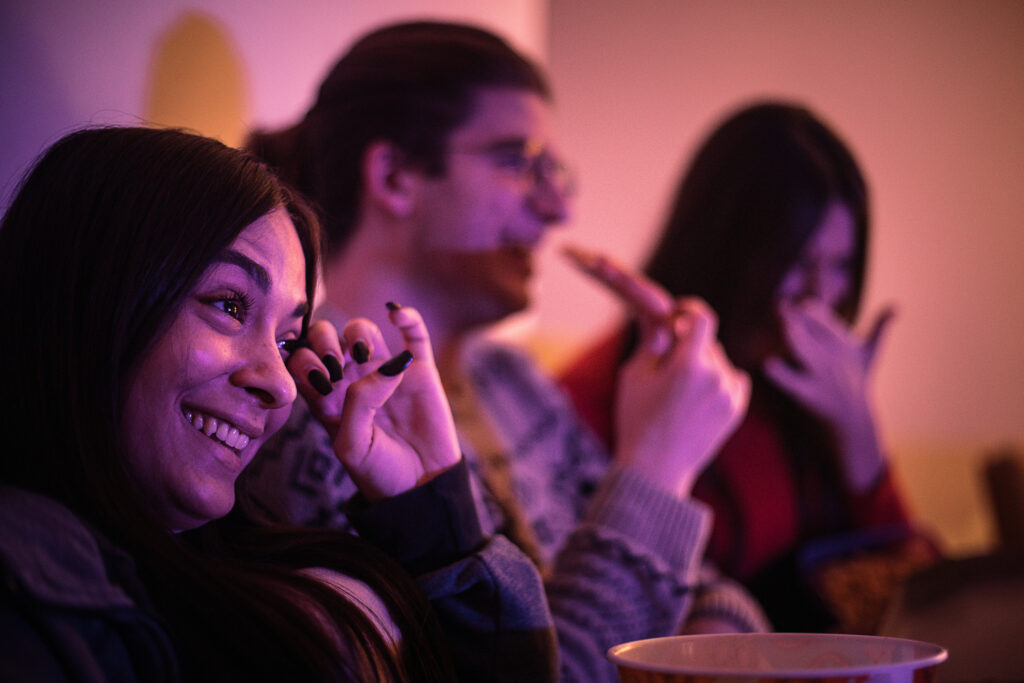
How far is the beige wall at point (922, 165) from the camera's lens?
6.21 feet

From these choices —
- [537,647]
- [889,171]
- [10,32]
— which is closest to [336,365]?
[537,647]

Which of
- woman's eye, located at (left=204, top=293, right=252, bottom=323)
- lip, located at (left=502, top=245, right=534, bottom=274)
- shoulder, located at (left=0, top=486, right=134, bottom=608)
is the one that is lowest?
shoulder, located at (left=0, top=486, right=134, bottom=608)

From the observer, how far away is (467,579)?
1.83 feet

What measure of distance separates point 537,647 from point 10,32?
23.6 inches

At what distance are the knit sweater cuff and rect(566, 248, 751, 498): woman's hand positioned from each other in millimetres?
27

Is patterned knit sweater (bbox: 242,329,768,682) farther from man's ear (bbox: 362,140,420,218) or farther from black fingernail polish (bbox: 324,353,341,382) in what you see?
man's ear (bbox: 362,140,420,218)

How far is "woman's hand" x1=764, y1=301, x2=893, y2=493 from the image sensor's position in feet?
4.35

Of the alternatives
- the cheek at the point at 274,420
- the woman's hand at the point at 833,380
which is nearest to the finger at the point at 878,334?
the woman's hand at the point at 833,380

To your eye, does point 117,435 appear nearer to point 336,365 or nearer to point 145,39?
point 336,365

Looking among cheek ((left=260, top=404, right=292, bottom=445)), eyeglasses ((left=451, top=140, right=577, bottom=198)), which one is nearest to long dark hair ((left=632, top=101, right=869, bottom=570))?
eyeglasses ((left=451, top=140, right=577, bottom=198))

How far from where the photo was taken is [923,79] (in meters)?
1.92

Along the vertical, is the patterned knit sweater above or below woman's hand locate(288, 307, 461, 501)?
below

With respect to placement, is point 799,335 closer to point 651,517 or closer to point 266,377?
point 651,517

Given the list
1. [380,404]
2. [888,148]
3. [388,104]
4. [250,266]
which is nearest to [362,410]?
[380,404]
